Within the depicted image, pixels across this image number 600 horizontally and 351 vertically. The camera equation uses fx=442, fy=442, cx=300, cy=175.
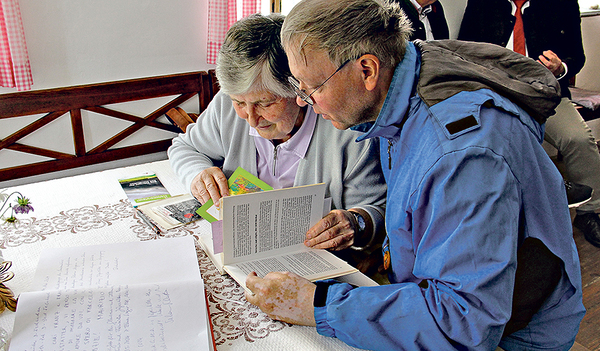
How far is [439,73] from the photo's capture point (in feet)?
2.89

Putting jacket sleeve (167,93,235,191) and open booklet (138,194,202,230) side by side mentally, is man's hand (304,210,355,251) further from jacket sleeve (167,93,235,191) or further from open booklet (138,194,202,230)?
jacket sleeve (167,93,235,191)

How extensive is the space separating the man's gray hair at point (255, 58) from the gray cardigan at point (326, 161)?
245 mm

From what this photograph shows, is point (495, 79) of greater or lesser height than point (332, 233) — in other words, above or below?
above

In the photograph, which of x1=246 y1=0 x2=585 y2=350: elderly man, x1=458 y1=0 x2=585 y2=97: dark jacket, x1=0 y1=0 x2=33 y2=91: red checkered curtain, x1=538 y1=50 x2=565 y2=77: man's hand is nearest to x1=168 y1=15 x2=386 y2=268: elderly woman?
x1=246 y1=0 x2=585 y2=350: elderly man

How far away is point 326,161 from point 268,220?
374mm

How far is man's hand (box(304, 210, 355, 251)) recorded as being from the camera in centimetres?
118

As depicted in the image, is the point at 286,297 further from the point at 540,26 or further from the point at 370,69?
the point at 540,26

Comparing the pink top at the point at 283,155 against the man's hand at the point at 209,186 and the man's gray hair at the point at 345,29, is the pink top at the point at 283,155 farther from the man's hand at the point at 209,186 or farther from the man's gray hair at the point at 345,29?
the man's gray hair at the point at 345,29

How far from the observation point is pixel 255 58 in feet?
4.12

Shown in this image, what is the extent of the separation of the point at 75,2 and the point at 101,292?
2.24 m

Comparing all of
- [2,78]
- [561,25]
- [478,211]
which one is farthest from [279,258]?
[561,25]

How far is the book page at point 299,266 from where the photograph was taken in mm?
1044

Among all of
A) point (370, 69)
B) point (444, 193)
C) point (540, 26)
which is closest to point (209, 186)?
point (370, 69)

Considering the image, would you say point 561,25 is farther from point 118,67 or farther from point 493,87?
point 118,67
